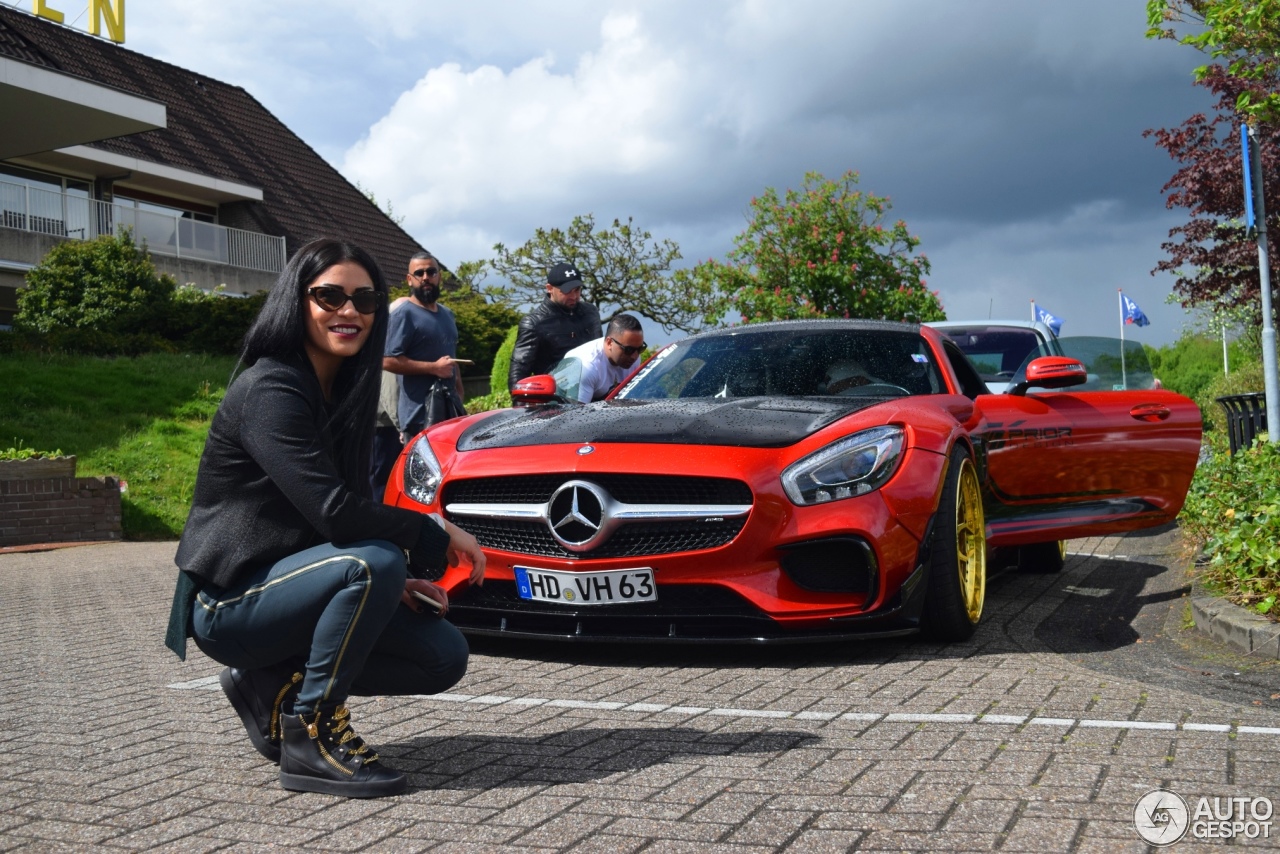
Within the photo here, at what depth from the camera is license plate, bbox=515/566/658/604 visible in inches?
186

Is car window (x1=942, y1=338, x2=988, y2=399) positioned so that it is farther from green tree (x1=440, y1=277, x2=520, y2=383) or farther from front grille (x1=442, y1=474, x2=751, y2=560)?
green tree (x1=440, y1=277, x2=520, y2=383)

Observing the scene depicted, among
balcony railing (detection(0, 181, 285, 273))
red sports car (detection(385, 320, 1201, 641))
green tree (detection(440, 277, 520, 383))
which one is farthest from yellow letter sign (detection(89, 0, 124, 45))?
red sports car (detection(385, 320, 1201, 641))

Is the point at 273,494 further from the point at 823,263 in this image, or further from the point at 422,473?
the point at 823,263

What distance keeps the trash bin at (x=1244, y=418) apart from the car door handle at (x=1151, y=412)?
3.73 metres

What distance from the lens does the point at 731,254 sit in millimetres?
29156

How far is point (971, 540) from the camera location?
555 cm

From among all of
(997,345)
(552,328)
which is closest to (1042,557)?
(997,345)

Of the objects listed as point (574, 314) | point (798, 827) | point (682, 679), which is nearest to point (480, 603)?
point (682, 679)

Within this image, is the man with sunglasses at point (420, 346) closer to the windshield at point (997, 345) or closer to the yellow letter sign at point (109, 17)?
the windshield at point (997, 345)

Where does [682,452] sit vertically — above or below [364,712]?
above

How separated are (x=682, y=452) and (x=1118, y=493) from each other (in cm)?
255

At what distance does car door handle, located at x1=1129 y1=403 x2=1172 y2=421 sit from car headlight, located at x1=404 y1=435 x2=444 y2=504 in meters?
3.40

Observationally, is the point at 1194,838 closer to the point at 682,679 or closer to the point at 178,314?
the point at 682,679

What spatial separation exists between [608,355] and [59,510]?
6007 mm
